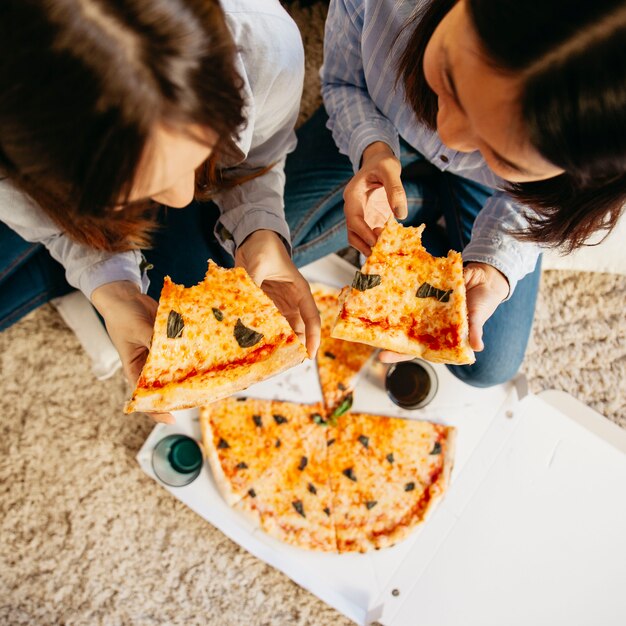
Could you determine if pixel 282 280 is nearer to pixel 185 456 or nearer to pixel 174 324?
pixel 174 324

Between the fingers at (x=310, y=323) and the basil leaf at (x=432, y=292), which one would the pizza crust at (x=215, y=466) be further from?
the basil leaf at (x=432, y=292)

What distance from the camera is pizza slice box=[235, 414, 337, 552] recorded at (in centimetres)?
186

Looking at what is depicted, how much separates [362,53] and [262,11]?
1.13 ft

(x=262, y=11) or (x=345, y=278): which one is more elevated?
(x=262, y=11)

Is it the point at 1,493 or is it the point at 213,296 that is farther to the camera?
the point at 1,493

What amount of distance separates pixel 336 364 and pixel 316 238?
0.48 meters

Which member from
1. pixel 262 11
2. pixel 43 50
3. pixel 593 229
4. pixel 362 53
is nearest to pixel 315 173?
pixel 362 53

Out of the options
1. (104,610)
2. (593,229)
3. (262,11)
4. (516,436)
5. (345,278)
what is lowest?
(104,610)

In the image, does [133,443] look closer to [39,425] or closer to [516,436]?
[39,425]

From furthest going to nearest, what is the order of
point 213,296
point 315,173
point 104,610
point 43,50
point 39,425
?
1. point 39,425
2. point 104,610
3. point 315,173
4. point 213,296
5. point 43,50

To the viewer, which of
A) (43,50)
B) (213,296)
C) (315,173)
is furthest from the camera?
(315,173)

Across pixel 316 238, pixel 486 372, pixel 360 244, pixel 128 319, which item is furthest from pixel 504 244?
pixel 128 319

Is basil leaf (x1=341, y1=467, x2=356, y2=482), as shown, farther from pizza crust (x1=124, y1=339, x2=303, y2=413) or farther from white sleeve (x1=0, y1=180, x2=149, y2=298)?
white sleeve (x1=0, y1=180, x2=149, y2=298)

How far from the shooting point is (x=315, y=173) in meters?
1.81
